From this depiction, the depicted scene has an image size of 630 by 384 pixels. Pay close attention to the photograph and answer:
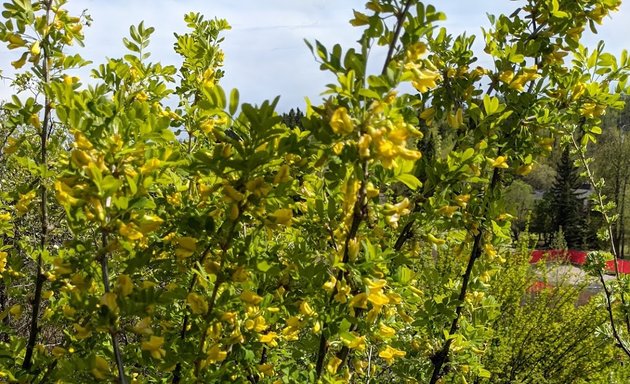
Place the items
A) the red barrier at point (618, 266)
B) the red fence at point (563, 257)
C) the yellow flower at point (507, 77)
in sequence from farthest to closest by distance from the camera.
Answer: the red fence at point (563, 257)
the red barrier at point (618, 266)
the yellow flower at point (507, 77)

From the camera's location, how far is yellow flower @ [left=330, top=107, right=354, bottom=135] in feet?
3.91

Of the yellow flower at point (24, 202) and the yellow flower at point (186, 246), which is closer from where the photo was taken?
the yellow flower at point (186, 246)

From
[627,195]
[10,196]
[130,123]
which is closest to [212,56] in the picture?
[10,196]

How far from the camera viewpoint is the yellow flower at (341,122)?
3.91 ft

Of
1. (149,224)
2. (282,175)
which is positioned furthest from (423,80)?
(149,224)

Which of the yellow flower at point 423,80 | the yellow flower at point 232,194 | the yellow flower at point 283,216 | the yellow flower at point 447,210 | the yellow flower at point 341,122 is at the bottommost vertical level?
the yellow flower at point 283,216

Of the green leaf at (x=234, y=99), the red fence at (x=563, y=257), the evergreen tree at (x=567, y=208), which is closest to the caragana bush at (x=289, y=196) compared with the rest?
the green leaf at (x=234, y=99)

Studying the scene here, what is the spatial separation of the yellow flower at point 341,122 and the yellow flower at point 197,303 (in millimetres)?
618

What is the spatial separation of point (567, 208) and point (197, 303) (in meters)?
43.2

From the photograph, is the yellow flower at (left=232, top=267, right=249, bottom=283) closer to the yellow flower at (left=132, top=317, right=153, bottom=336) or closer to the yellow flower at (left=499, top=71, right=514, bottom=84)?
the yellow flower at (left=132, top=317, right=153, bottom=336)

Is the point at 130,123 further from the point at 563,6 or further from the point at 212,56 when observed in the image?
the point at 563,6

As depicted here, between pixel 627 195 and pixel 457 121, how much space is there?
33874 mm

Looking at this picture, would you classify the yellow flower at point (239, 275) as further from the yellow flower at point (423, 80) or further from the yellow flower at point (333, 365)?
the yellow flower at point (423, 80)

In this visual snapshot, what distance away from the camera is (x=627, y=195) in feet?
99.6
